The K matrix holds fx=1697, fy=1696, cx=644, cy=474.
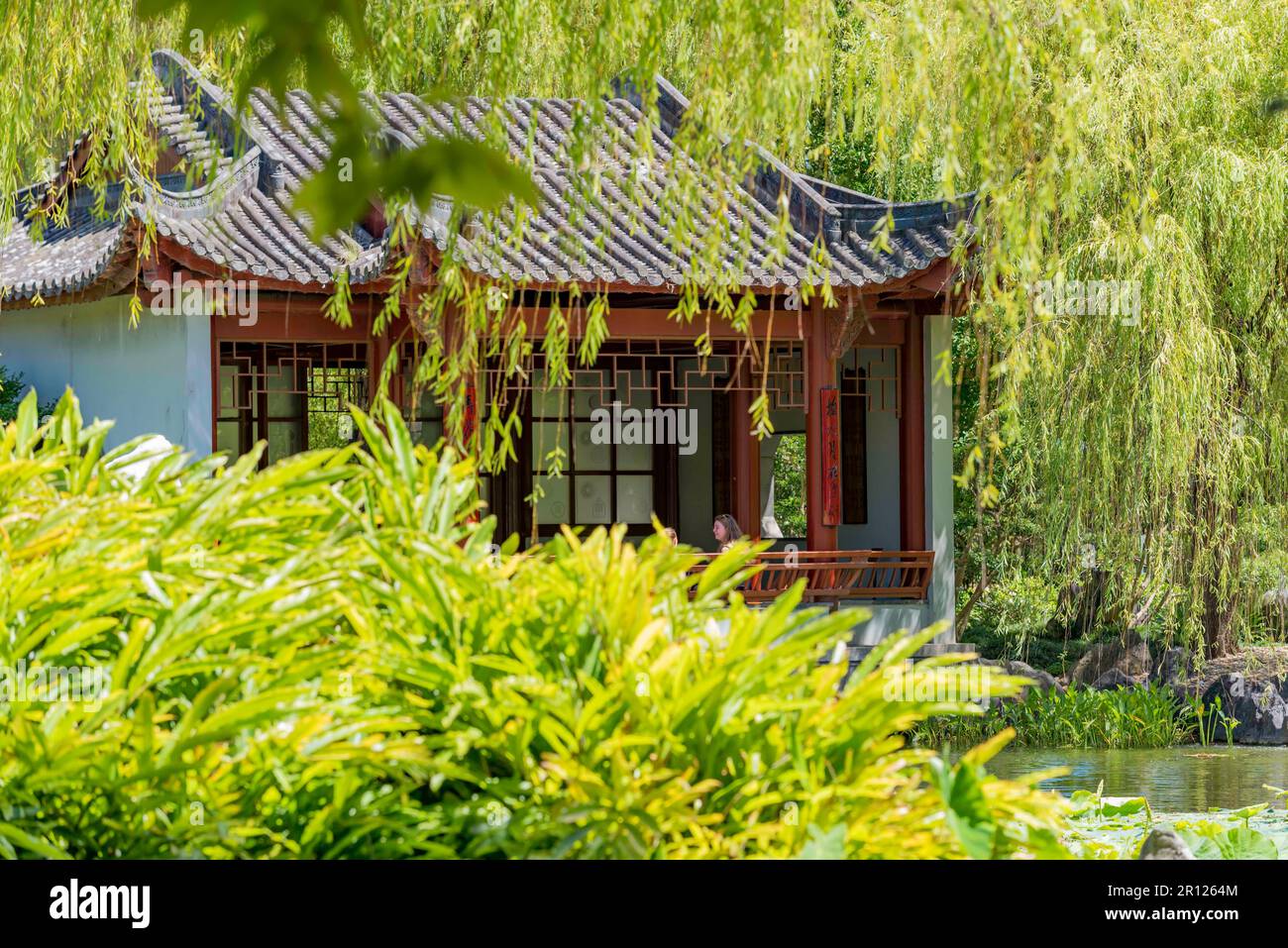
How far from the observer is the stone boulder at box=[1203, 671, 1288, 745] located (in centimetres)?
1094

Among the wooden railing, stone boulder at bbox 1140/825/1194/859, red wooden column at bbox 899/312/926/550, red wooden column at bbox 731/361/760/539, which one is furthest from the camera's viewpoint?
red wooden column at bbox 899/312/926/550

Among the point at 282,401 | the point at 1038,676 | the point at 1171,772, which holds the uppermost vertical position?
the point at 282,401

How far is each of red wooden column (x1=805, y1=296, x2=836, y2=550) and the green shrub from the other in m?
7.69

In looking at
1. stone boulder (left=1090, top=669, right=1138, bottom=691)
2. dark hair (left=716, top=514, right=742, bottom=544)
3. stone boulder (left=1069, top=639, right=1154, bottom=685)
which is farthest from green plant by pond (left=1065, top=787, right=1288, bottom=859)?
stone boulder (left=1069, top=639, right=1154, bottom=685)

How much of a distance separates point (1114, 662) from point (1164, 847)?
9.58m

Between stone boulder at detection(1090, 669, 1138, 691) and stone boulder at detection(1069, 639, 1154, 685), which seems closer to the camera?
stone boulder at detection(1090, 669, 1138, 691)

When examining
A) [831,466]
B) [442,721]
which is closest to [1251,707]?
[831,466]

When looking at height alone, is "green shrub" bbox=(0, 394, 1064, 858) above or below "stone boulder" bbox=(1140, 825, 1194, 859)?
above

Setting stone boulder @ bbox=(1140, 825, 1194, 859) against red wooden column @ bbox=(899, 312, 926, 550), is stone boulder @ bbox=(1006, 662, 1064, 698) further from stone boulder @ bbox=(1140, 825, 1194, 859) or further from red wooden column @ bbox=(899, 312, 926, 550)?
stone boulder @ bbox=(1140, 825, 1194, 859)

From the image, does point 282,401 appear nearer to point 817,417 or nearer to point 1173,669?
point 817,417

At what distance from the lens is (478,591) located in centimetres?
212

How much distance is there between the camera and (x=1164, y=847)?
266cm

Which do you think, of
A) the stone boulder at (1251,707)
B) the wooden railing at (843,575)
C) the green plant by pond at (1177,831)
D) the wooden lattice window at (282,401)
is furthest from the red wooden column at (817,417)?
the green plant by pond at (1177,831)
